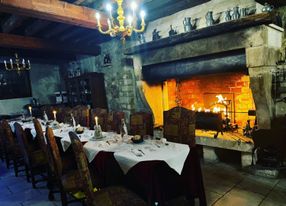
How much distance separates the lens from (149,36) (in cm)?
451

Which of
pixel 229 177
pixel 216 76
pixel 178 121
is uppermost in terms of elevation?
pixel 216 76

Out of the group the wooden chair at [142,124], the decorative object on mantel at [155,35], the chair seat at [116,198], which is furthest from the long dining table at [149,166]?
the decorative object on mantel at [155,35]

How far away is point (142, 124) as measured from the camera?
121 inches

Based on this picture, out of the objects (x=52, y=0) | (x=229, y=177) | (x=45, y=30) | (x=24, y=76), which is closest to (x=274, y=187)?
(x=229, y=177)

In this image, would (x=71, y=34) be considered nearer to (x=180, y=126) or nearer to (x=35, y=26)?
(x=35, y=26)

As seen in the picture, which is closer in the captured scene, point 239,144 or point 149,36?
point 239,144

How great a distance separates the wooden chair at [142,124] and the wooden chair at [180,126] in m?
0.30

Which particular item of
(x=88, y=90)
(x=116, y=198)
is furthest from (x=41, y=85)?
(x=116, y=198)

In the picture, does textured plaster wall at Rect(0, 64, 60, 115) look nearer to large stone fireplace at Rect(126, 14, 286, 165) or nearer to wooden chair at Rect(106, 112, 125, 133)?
large stone fireplace at Rect(126, 14, 286, 165)

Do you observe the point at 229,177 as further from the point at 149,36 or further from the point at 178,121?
the point at 149,36

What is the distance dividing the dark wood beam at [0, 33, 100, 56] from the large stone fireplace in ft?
6.12

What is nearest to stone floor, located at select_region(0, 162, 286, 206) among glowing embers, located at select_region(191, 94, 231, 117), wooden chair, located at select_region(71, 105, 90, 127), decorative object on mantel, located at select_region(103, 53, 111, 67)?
glowing embers, located at select_region(191, 94, 231, 117)

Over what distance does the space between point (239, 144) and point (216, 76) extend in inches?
55.9

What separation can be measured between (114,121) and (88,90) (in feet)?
9.47
